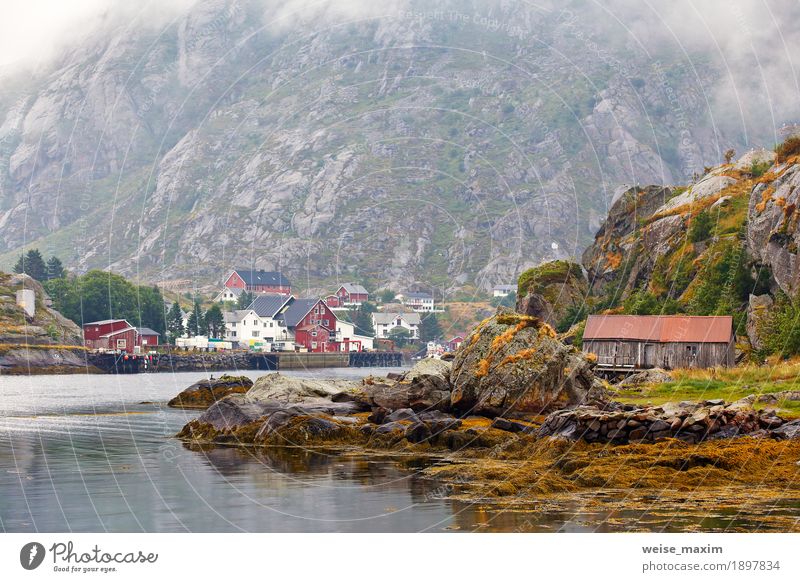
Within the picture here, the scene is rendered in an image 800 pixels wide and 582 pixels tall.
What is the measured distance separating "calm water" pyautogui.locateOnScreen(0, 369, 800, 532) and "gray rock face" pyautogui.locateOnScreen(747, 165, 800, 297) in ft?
131

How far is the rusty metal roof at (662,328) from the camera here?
73.3 metres

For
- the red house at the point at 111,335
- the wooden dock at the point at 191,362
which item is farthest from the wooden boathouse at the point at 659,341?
the red house at the point at 111,335

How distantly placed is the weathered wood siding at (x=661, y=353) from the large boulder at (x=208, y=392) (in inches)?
1135

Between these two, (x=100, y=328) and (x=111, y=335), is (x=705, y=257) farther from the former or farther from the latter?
(x=100, y=328)

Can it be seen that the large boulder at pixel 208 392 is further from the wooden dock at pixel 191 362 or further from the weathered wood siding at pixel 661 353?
the wooden dock at pixel 191 362

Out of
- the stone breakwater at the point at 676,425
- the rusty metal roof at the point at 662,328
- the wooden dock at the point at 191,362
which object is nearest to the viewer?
the stone breakwater at the point at 676,425

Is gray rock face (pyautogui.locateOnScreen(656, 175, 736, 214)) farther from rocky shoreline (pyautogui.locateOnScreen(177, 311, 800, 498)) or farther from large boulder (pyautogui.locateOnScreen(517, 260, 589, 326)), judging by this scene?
rocky shoreline (pyautogui.locateOnScreen(177, 311, 800, 498))

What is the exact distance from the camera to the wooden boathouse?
73062mm

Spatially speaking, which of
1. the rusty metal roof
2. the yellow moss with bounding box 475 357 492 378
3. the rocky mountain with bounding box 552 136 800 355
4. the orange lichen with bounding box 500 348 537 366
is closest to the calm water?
the yellow moss with bounding box 475 357 492 378

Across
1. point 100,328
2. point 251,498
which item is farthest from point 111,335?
point 251,498

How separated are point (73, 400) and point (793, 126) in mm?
68067

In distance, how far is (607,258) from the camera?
356 feet
